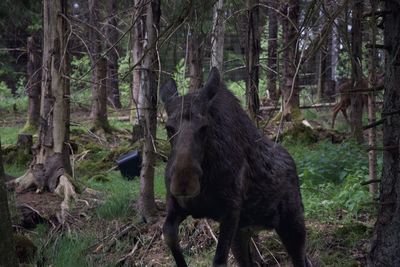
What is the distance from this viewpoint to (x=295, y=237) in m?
5.81

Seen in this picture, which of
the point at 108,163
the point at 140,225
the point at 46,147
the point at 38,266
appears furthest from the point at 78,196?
the point at 108,163

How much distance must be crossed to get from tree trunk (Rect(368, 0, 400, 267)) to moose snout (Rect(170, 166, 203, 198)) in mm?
1389

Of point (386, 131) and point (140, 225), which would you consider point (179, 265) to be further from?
point (140, 225)

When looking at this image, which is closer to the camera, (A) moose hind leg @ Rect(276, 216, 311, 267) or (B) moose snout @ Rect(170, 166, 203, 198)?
(B) moose snout @ Rect(170, 166, 203, 198)

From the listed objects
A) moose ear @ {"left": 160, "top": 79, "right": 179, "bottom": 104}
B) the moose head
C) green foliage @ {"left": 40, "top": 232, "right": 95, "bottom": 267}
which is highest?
moose ear @ {"left": 160, "top": 79, "right": 179, "bottom": 104}

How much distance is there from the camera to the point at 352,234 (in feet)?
23.5

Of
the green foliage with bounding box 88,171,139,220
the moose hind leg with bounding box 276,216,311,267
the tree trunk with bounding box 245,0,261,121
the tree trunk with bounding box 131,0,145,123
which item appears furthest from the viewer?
the green foliage with bounding box 88,171,139,220

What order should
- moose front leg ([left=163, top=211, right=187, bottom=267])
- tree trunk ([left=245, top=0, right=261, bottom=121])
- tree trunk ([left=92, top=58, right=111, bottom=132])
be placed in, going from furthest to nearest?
1. tree trunk ([left=92, top=58, right=111, bottom=132])
2. tree trunk ([left=245, top=0, right=261, bottom=121])
3. moose front leg ([left=163, top=211, right=187, bottom=267])

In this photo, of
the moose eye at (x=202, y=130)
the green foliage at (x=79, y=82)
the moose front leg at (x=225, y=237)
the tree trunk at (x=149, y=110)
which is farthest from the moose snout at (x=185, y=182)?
the tree trunk at (x=149, y=110)

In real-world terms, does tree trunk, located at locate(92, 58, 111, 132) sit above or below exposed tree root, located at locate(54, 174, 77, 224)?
above

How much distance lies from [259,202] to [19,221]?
13.5 ft

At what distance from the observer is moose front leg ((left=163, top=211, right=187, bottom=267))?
4.56 metres

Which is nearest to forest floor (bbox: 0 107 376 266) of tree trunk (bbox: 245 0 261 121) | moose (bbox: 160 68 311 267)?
moose (bbox: 160 68 311 267)

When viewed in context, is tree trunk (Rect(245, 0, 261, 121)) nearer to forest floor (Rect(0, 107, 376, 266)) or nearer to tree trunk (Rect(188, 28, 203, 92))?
tree trunk (Rect(188, 28, 203, 92))
